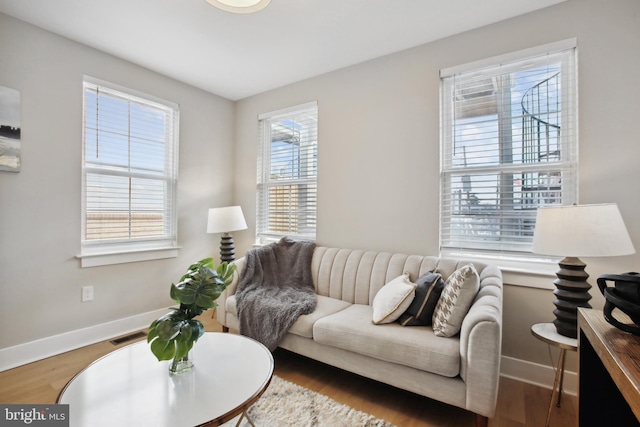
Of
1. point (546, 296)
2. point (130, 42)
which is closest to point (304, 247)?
point (546, 296)

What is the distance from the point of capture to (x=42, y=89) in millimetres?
2445

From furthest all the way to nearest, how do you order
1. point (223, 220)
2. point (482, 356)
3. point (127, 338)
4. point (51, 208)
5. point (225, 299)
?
point (223, 220) < point (127, 338) < point (225, 299) < point (51, 208) < point (482, 356)

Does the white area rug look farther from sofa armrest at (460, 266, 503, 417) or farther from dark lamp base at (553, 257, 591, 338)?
dark lamp base at (553, 257, 591, 338)

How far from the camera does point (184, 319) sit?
4.55 feet

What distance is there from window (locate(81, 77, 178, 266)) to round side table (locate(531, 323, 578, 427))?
132 inches

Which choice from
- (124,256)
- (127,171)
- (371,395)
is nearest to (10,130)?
(127,171)

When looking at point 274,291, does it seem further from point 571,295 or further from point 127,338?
point 571,295

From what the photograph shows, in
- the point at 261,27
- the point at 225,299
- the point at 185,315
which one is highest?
the point at 261,27

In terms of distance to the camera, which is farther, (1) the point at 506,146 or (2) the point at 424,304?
(1) the point at 506,146

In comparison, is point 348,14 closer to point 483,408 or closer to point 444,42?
point 444,42

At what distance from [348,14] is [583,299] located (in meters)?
2.37

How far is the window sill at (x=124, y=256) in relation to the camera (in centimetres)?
269

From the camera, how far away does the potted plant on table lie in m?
1.29

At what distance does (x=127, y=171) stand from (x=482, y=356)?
3.30 metres
